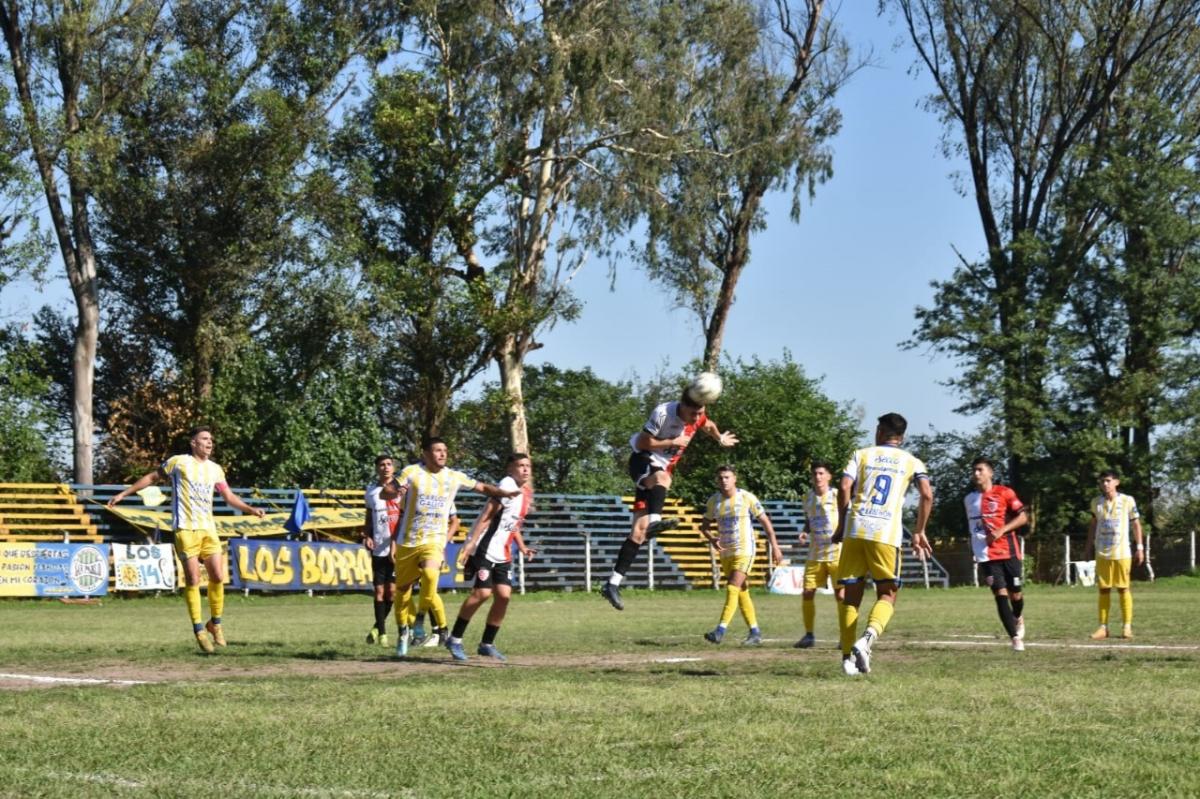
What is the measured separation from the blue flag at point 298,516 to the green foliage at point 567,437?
18.6 metres

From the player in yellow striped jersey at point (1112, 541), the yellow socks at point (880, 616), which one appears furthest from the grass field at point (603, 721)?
the player in yellow striped jersey at point (1112, 541)

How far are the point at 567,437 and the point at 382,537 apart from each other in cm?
4152

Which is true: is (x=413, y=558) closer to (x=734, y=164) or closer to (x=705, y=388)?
(x=705, y=388)

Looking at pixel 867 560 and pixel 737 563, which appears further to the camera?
pixel 737 563

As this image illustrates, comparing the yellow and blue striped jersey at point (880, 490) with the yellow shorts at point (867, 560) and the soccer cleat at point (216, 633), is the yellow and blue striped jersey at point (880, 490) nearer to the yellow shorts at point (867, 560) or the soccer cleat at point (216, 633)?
the yellow shorts at point (867, 560)

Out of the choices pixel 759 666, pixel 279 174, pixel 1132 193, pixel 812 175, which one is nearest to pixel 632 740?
pixel 759 666

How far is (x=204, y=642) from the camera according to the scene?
635 inches

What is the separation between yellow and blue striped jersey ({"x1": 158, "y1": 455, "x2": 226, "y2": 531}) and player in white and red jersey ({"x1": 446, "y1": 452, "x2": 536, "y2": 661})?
10.1 feet

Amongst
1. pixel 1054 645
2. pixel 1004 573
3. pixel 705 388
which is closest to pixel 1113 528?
pixel 1004 573

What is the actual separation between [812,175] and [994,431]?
39.0 ft

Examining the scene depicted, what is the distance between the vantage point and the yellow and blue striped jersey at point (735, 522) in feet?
61.3

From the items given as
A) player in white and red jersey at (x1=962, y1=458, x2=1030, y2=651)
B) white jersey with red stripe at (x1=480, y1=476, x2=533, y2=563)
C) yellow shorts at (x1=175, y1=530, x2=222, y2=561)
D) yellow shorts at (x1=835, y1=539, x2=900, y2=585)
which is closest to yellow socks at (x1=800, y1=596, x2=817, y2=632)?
player in white and red jersey at (x1=962, y1=458, x2=1030, y2=651)

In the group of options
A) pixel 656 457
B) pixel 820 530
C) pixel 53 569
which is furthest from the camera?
pixel 53 569

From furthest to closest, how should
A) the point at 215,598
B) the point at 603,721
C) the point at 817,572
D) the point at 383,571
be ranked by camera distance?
the point at 817,572, the point at 383,571, the point at 215,598, the point at 603,721
